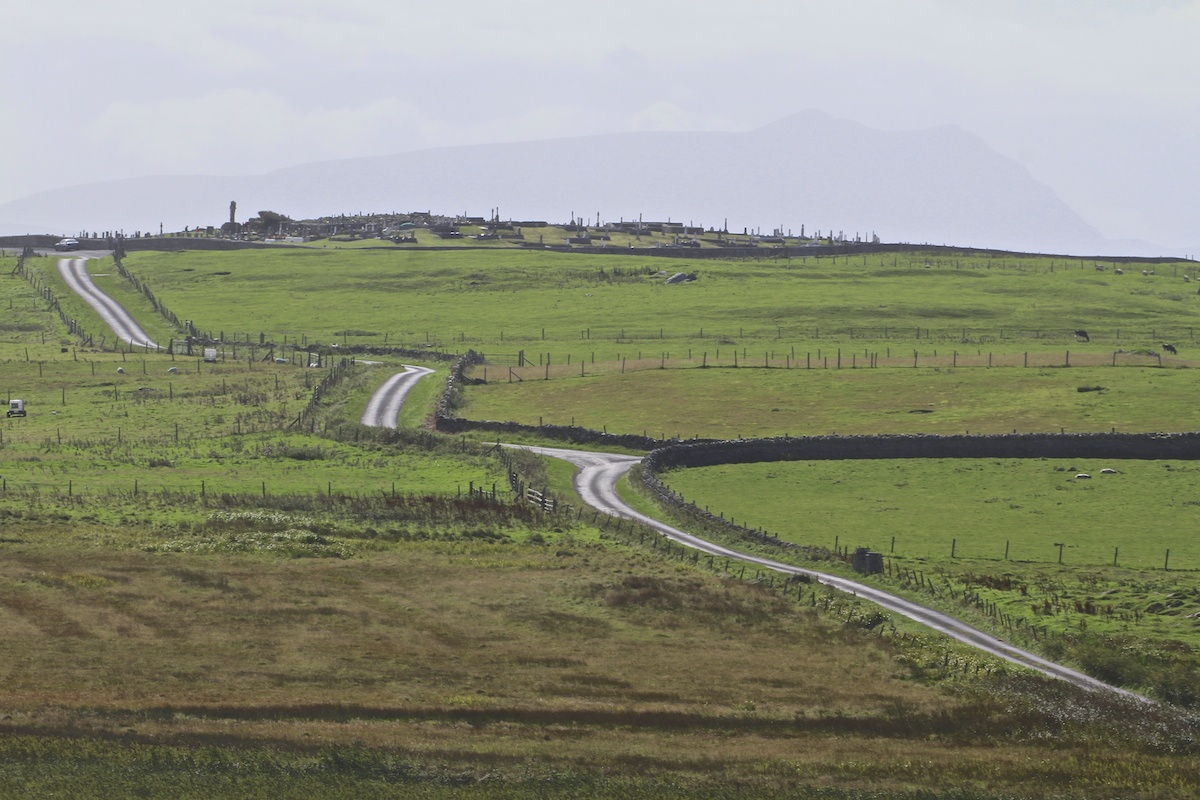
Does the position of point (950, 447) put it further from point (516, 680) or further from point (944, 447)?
point (516, 680)

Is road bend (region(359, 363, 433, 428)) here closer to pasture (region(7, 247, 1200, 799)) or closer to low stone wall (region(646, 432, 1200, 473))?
pasture (region(7, 247, 1200, 799))

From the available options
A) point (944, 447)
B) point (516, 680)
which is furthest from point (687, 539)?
point (944, 447)

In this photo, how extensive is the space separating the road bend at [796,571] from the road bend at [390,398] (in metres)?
14.2

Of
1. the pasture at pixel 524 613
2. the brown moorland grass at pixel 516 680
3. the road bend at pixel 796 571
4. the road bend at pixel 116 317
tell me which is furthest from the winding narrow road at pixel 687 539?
the road bend at pixel 116 317

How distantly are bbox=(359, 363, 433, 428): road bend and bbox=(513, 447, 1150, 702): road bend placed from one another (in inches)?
558

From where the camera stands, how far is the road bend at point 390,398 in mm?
106438

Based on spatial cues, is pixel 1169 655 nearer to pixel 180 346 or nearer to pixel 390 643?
pixel 390 643

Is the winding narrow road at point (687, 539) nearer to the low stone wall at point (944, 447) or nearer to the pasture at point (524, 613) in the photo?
the pasture at point (524, 613)

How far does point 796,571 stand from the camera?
65812 mm

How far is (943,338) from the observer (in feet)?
519

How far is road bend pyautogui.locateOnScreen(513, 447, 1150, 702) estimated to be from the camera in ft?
166

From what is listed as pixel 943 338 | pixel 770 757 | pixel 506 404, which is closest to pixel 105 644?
pixel 770 757

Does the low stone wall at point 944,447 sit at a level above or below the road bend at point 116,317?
below

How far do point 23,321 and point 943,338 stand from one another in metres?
102
